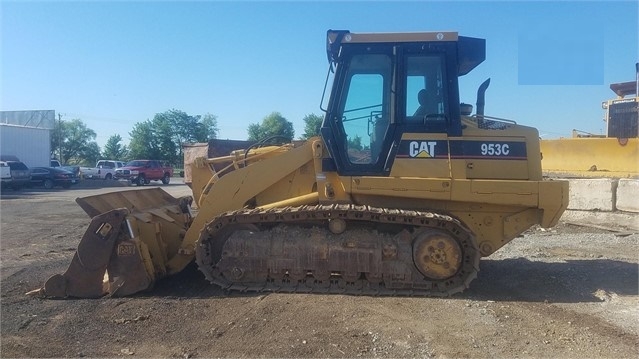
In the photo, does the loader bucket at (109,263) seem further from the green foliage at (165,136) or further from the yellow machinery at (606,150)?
the green foliage at (165,136)

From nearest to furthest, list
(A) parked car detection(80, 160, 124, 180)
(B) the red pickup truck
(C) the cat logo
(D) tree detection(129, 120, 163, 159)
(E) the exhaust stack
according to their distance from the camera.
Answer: (C) the cat logo
(E) the exhaust stack
(B) the red pickup truck
(A) parked car detection(80, 160, 124, 180)
(D) tree detection(129, 120, 163, 159)

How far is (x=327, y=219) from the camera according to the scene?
275 inches

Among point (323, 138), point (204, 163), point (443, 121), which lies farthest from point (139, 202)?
point (443, 121)

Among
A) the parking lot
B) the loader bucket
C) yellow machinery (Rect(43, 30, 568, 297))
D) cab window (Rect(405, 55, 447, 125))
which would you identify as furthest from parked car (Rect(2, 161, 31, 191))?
cab window (Rect(405, 55, 447, 125))

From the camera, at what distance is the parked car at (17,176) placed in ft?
109

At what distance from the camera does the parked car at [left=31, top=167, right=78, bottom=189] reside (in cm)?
3591

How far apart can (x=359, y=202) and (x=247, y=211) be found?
145cm

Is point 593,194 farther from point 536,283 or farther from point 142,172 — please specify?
point 142,172

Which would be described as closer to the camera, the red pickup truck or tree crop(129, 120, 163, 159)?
the red pickup truck

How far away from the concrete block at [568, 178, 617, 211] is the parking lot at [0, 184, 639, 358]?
167 inches

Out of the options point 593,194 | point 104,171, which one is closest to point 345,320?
point 593,194

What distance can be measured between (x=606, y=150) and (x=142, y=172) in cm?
3432

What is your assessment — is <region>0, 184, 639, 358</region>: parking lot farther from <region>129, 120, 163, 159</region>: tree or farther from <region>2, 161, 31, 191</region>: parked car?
<region>129, 120, 163, 159</region>: tree

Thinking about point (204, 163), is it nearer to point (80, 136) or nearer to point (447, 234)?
point (447, 234)
